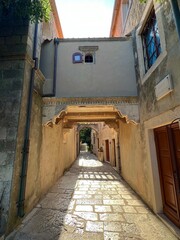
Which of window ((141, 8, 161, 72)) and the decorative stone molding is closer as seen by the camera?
window ((141, 8, 161, 72))

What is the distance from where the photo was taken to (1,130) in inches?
127

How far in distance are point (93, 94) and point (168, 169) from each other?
118 inches

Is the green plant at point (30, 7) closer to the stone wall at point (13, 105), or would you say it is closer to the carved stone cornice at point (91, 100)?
A: the stone wall at point (13, 105)

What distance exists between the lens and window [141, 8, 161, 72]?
11.9ft

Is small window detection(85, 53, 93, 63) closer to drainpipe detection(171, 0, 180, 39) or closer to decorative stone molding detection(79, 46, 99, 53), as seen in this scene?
decorative stone molding detection(79, 46, 99, 53)

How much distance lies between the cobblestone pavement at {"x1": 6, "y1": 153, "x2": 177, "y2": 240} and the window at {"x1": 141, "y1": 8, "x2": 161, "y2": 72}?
3.92m

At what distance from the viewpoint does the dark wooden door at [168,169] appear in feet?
10.0

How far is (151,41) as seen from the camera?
13.0 feet

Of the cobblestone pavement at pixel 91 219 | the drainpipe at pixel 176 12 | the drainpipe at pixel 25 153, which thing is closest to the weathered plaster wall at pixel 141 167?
the cobblestone pavement at pixel 91 219

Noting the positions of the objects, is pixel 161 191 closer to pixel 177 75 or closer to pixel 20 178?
pixel 177 75

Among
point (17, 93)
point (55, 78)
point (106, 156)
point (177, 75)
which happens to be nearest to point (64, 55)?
point (55, 78)

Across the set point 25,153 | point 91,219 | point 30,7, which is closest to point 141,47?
point 30,7

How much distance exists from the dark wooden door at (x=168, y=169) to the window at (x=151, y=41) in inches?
75.0

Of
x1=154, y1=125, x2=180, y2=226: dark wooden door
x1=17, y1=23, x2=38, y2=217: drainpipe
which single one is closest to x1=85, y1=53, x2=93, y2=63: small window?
x1=17, y1=23, x2=38, y2=217: drainpipe
